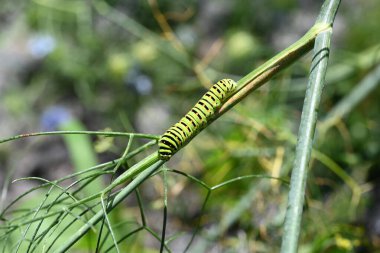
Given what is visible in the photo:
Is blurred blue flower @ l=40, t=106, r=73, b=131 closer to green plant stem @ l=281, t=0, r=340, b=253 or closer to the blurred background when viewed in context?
the blurred background

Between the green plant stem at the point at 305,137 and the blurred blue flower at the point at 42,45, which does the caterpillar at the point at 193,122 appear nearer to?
the green plant stem at the point at 305,137

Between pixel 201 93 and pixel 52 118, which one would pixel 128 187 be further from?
pixel 52 118

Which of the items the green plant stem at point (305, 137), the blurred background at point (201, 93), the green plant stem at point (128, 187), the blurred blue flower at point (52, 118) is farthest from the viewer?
the blurred blue flower at point (52, 118)

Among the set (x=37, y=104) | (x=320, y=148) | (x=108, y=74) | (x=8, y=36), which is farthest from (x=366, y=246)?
(x=8, y=36)

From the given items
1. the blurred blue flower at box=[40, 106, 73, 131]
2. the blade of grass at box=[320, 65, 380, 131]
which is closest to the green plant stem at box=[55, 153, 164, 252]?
the blade of grass at box=[320, 65, 380, 131]

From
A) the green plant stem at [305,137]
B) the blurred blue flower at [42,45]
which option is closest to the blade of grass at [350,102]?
the green plant stem at [305,137]

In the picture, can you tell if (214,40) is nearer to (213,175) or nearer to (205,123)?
(213,175)
